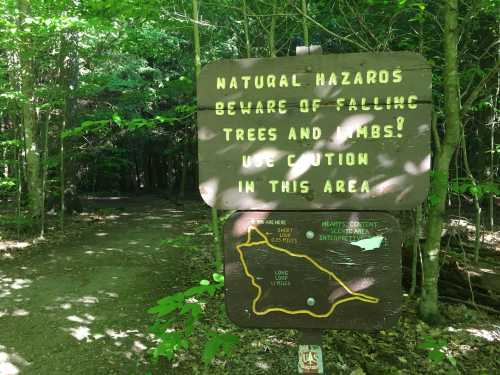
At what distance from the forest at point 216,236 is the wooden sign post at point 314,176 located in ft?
0.07

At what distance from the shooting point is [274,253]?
204 centimetres

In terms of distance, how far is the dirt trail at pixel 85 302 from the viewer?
191 inches

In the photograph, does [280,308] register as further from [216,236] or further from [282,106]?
[216,236]

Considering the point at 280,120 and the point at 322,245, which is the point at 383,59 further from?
the point at 322,245

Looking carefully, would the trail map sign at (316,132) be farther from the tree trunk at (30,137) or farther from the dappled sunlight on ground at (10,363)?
the tree trunk at (30,137)

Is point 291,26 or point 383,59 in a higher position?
point 291,26

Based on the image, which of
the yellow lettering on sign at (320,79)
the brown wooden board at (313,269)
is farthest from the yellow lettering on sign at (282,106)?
the brown wooden board at (313,269)

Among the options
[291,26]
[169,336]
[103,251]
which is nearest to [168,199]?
[103,251]

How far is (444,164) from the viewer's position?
4691 mm

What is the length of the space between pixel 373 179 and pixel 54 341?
17.0 ft

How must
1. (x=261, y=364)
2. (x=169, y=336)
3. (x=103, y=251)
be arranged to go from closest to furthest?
(x=169, y=336) < (x=261, y=364) < (x=103, y=251)

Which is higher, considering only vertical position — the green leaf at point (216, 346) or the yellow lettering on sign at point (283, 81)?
the yellow lettering on sign at point (283, 81)

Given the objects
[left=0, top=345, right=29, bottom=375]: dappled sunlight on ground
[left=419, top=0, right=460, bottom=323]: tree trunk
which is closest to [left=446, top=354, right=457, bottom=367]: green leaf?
[left=419, top=0, right=460, bottom=323]: tree trunk

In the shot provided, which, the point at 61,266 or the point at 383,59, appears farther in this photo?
the point at 61,266
